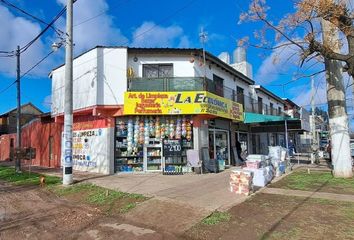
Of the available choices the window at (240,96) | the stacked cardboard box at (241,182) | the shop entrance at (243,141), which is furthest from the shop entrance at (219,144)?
the stacked cardboard box at (241,182)

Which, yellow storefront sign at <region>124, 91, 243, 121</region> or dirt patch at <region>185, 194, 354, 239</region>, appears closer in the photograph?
dirt patch at <region>185, 194, 354, 239</region>

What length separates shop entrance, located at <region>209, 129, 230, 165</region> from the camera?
1878cm

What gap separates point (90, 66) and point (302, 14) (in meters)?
11.5

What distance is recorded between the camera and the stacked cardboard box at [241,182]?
10008 mm

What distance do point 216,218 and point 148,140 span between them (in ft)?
31.6

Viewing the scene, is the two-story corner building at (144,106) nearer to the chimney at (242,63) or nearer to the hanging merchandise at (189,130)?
the hanging merchandise at (189,130)

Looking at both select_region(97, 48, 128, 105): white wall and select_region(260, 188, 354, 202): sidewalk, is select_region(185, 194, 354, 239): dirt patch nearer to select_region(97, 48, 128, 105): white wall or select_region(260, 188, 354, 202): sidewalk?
select_region(260, 188, 354, 202): sidewalk

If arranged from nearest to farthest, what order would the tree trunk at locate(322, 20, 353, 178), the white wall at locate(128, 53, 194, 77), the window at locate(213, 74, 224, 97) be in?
the tree trunk at locate(322, 20, 353, 178) < the white wall at locate(128, 53, 194, 77) < the window at locate(213, 74, 224, 97)

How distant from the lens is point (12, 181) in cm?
1564

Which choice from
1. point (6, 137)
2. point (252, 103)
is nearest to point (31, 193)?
point (252, 103)

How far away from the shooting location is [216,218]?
7.48 m

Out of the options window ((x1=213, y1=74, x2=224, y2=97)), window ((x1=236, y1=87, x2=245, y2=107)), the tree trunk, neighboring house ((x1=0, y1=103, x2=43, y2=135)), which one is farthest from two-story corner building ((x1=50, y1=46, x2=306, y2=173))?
neighboring house ((x1=0, y1=103, x2=43, y2=135))

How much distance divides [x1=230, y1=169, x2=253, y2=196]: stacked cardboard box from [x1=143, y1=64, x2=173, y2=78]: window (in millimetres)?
8720

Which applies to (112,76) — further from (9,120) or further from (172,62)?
(9,120)
